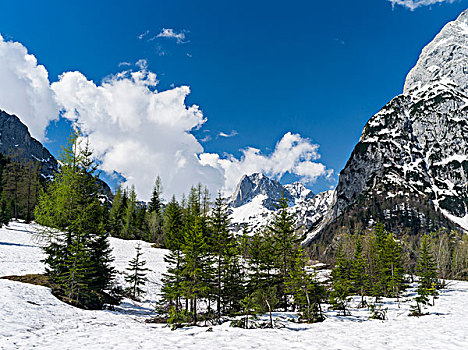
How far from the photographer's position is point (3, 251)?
31750 mm

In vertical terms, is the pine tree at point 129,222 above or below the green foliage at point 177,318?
above

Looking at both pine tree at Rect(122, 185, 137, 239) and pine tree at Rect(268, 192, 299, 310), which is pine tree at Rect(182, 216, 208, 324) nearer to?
pine tree at Rect(268, 192, 299, 310)

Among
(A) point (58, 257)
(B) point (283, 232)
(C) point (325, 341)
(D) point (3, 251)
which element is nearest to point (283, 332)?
(C) point (325, 341)

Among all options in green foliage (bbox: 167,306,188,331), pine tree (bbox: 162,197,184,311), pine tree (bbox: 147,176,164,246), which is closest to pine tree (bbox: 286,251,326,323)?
green foliage (bbox: 167,306,188,331)

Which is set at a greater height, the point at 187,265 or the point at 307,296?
the point at 187,265

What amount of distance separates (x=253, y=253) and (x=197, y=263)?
8.52 meters

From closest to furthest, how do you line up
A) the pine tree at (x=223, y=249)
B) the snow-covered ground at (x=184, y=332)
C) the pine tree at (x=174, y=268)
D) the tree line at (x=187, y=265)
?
the snow-covered ground at (x=184, y=332) < the tree line at (x=187, y=265) < the pine tree at (x=174, y=268) < the pine tree at (x=223, y=249)

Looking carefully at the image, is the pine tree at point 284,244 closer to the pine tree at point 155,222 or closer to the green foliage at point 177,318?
the green foliage at point 177,318

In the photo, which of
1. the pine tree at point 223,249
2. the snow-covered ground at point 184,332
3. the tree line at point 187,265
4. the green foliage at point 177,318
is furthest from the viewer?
the pine tree at point 223,249

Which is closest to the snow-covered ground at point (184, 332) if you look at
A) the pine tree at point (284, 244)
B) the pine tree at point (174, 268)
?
the pine tree at point (174, 268)

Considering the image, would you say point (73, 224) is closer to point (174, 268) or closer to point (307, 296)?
point (174, 268)

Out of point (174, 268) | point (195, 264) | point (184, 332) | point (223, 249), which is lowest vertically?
point (184, 332)

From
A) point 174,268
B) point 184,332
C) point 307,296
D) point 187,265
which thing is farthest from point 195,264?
point 307,296

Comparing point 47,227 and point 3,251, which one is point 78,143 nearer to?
point 47,227
